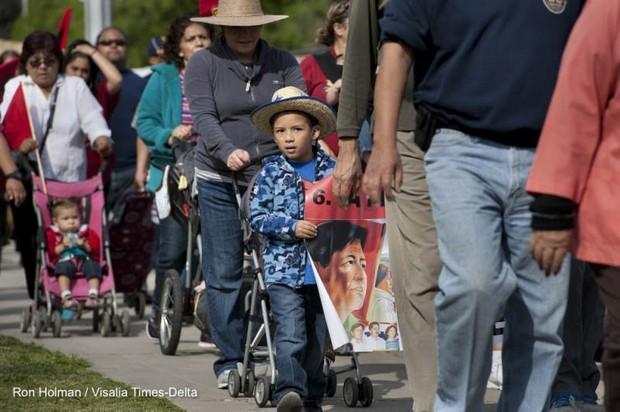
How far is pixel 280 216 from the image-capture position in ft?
24.6

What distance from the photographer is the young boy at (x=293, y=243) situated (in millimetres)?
7398

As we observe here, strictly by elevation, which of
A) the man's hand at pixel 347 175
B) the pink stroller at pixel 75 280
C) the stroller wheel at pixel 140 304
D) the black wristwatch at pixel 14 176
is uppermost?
the man's hand at pixel 347 175

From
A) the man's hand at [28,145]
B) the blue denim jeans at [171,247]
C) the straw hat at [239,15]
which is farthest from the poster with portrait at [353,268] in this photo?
the man's hand at [28,145]

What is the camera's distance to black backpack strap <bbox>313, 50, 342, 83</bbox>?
374 inches

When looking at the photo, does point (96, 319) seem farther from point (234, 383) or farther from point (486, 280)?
point (486, 280)

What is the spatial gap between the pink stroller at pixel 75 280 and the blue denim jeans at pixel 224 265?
2760mm

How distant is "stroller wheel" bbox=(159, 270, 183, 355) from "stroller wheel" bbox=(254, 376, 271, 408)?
2113 millimetres

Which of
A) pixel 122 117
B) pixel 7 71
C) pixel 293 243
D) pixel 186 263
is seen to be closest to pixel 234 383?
pixel 293 243

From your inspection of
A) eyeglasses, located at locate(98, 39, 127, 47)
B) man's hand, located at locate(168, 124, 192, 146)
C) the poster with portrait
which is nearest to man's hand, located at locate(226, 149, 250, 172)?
the poster with portrait

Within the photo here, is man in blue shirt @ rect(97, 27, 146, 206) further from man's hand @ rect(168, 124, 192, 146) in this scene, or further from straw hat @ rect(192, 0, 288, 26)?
straw hat @ rect(192, 0, 288, 26)

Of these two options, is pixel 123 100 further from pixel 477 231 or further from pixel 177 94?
pixel 477 231

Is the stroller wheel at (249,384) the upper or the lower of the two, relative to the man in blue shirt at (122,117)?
lower

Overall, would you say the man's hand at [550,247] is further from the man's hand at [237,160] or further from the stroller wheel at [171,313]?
the stroller wheel at [171,313]

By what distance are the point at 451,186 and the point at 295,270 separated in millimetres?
2254
